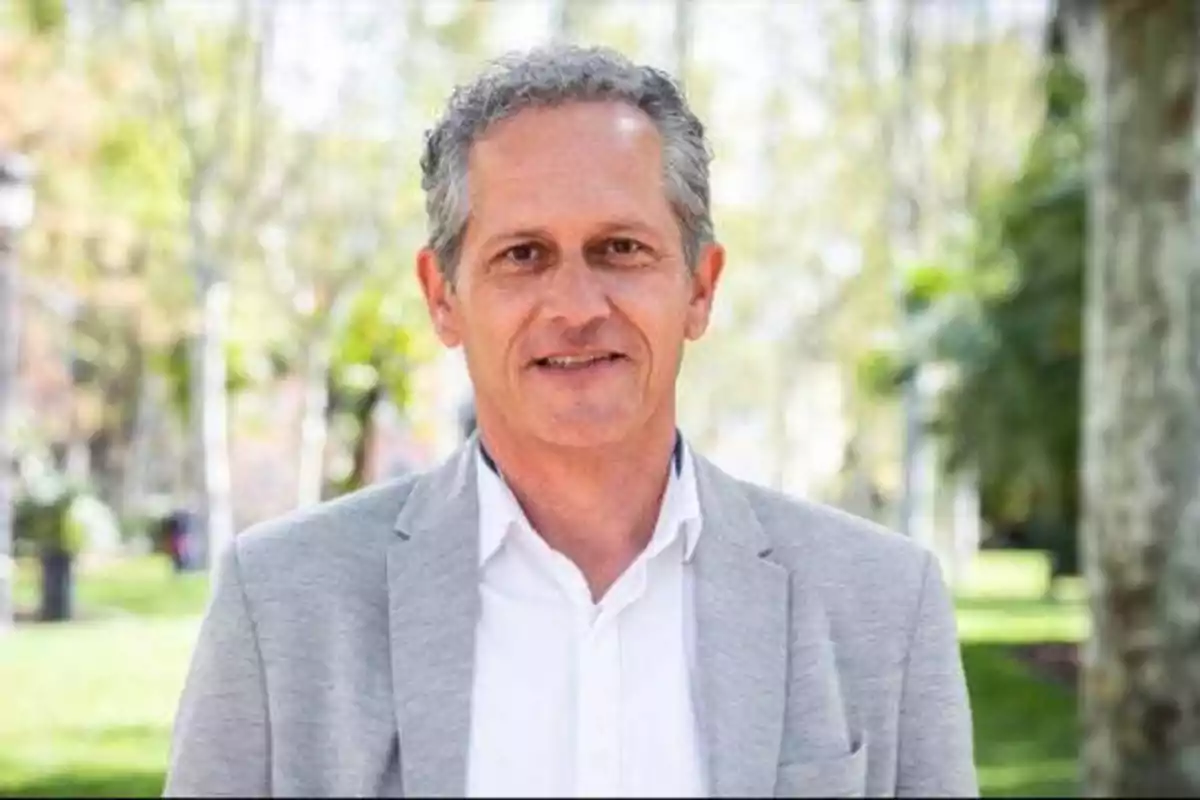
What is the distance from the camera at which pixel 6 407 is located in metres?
15.9

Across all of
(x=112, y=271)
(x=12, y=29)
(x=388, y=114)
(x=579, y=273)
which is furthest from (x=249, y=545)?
(x=112, y=271)

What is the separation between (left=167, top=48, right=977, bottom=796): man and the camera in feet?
6.24

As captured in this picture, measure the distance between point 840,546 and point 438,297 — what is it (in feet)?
1.63

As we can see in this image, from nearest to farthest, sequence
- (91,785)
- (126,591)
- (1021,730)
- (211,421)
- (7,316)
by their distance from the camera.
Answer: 1. (91,785)
2. (1021,730)
3. (7,316)
4. (126,591)
5. (211,421)

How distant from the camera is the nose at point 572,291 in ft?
6.40

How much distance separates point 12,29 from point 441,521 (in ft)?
76.4

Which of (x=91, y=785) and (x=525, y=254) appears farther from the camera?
(x=91, y=785)

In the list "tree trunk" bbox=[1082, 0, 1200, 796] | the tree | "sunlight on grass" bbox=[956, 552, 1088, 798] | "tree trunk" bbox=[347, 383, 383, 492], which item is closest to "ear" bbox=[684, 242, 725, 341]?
"sunlight on grass" bbox=[956, 552, 1088, 798]

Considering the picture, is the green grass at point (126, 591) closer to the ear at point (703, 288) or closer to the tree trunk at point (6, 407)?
the tree trunk at point (6, 407)

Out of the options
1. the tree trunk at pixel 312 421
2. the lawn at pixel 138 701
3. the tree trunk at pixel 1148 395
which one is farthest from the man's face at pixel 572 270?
the tree trunk at pixel 312 421

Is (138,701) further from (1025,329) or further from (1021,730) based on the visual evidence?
(1025,329)

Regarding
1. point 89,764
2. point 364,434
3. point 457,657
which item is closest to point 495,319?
point 457,657

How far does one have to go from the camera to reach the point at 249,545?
6.38 ft

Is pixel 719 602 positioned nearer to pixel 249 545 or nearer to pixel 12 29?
pixel 249 545
